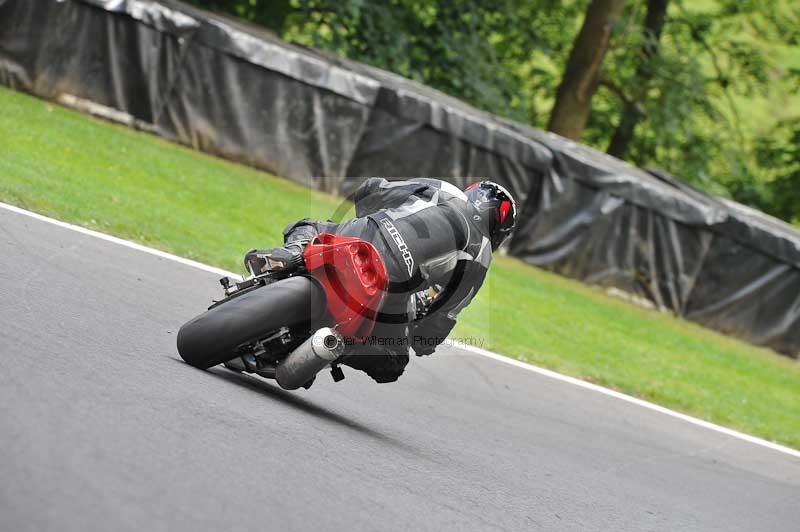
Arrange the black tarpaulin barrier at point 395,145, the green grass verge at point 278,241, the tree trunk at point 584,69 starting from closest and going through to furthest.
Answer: the green grass verge at point 278,241, the black tarpaulin barrier at point 395,145, the tree trunk at point 584,69

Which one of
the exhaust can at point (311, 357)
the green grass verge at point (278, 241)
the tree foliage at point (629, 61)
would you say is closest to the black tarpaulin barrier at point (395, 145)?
the green grass verge at point (278, 241)

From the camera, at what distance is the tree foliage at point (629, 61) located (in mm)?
23891

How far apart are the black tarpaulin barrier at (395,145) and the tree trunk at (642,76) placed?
28.8ft

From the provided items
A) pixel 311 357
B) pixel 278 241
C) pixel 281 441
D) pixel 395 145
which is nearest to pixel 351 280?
pixel 311 357

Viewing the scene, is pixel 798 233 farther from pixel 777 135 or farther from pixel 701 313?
pixel 777 135

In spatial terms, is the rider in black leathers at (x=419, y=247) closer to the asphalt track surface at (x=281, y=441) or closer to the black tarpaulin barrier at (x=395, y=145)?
the asphalt track surface at (x=281, y=441)

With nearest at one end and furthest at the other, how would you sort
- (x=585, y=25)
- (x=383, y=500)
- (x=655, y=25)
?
(x=383, y=500), (x=585, y=25), (x=655, y=25)

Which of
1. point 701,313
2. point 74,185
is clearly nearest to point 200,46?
point 74,185

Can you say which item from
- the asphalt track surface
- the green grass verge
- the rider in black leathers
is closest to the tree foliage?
the green grass verge

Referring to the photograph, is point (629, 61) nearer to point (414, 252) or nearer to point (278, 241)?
point (278, 241)

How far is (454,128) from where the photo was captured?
57.8ft

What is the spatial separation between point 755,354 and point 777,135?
1775 centimetres

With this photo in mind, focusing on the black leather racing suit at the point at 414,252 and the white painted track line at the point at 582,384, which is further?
the white painted track line at the point at 582,384

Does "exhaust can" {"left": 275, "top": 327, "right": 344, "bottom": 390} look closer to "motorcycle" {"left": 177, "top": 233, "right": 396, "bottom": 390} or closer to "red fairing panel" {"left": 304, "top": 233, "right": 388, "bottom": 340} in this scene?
"motorcycle" {"left": 177, "top": 233, "right": 396, "bottom": 390}
